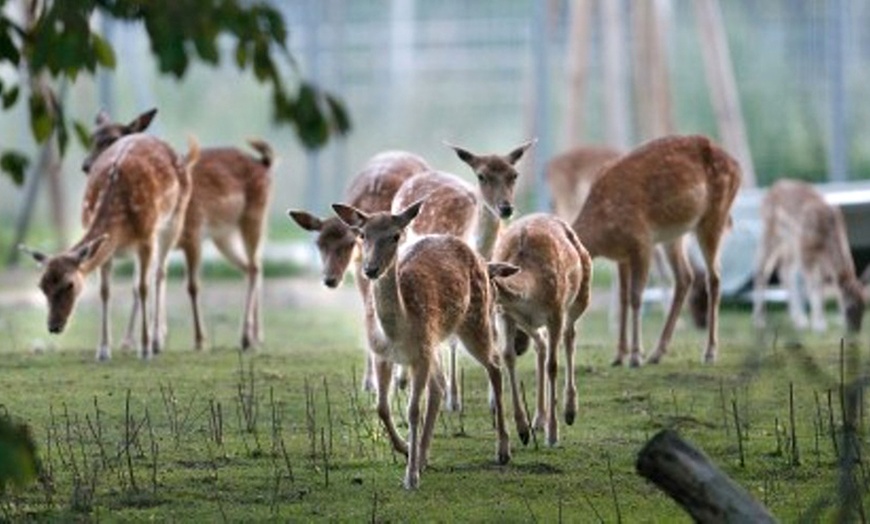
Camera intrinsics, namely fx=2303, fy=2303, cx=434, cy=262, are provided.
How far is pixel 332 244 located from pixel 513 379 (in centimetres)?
143

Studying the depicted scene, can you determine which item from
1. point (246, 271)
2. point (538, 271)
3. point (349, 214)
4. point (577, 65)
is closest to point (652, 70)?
point (577, 65)

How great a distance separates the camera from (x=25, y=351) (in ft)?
47.2

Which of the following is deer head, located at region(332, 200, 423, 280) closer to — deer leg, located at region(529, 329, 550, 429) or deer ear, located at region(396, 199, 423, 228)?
deer ear, located at region(396, 199, 423, 228)

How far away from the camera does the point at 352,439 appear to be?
991cm

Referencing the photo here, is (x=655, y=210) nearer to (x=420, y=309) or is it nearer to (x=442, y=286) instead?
(x=442, y=286)

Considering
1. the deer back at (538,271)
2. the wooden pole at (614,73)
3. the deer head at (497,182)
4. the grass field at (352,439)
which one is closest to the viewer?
the grass field at (352,439)

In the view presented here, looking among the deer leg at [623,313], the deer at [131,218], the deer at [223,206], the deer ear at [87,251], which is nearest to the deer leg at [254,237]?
the deer at [223,206]

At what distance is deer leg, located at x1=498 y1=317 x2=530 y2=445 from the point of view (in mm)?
9594

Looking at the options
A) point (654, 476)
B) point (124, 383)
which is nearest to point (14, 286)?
point (124, 383)

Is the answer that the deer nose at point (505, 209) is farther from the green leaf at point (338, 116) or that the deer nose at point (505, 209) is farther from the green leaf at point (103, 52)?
the green leaf at point (338, 116)

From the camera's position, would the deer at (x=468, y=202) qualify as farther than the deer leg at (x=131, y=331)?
No

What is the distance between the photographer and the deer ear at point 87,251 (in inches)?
502

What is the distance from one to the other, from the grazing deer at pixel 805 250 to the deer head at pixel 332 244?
6.48 meters

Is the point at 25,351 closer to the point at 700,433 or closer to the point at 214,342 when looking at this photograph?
the point at 214,342
